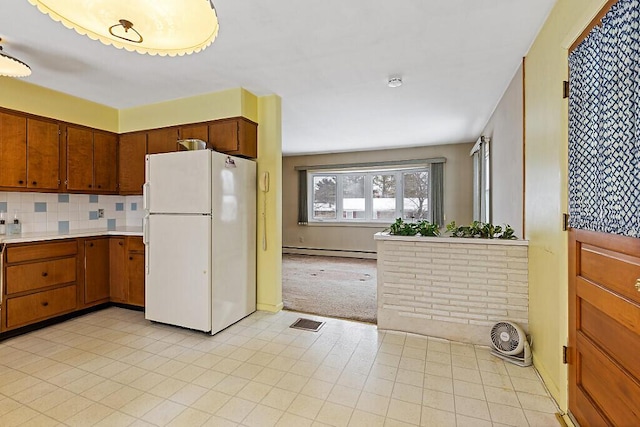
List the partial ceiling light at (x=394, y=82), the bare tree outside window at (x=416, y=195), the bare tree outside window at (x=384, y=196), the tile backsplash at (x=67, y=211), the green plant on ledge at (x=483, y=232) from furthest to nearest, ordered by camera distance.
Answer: the bare tree outside window at (x=384, y=196), the bare tree outside window at (x=416, y=195), the tile backsplash at (x=67, y=211), the partial ceiling light at (x=394, y=82), the green plant on ledge at (x=483, y=232)

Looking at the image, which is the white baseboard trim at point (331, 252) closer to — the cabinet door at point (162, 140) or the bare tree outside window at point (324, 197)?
the bare tree outside window at point (324, 197)

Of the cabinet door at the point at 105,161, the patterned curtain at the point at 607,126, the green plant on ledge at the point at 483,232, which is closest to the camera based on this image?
the patterned curtain at the point at 607,126

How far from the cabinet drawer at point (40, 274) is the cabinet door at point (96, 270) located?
0.51 ft

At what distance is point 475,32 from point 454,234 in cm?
160

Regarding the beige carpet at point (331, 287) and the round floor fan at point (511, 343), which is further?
the beige carpet at point (331, 287)

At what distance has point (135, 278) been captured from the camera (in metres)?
3.40

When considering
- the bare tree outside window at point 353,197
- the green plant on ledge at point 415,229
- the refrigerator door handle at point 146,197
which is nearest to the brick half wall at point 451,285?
the green plant on ledge at point 415,229

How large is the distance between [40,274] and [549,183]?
4357mm

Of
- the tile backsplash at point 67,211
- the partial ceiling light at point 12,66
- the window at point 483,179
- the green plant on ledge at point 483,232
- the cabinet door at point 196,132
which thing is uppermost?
the partial ceiling light at point 12,66

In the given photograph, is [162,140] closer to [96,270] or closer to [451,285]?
[96,270]

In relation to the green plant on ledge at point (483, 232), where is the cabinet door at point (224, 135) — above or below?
above

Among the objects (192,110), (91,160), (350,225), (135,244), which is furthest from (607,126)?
(350,225)

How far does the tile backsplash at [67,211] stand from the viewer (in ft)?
10.3

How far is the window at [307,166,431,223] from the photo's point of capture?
251 inches
